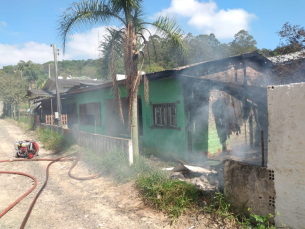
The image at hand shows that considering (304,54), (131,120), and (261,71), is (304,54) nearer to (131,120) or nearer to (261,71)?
(261,71)

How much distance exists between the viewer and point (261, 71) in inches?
426

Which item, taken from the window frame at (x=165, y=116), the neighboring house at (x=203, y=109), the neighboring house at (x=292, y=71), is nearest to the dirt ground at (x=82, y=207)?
the neighboring house at (x=203, y=109)

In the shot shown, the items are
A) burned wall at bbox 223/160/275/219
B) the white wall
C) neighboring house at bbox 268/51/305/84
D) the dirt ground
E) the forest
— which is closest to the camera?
the white wall

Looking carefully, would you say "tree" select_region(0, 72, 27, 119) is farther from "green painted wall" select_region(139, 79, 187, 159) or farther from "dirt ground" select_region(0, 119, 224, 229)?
"green painted wall" select_region(139, 79, 187, 159)

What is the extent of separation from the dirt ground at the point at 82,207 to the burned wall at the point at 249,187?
1.93 ft

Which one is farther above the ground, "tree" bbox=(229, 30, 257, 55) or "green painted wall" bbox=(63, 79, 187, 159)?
"tree" bbox=(229, 30, 257, 55)

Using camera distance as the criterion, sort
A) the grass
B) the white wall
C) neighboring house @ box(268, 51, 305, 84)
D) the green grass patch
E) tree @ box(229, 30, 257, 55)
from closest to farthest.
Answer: the white wall < the grass < the green grass patch < neighboring house @ box(268, 51, 305, 84) < tree @ box(229, 30, 257, 55)

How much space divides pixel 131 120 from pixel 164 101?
73.3 inches

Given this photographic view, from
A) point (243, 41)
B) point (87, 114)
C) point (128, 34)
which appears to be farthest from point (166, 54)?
point (243, 41)

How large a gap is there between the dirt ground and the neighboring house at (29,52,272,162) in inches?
106

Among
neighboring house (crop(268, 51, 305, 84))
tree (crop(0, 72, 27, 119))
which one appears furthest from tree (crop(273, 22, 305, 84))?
tree (crop(0, 72, 27, 119))

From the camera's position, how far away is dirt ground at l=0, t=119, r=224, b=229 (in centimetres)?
398

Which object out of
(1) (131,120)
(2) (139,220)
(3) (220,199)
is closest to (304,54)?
(1) (131,120)

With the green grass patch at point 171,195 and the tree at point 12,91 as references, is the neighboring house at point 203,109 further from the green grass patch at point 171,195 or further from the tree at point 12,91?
the tree at point 12,91
